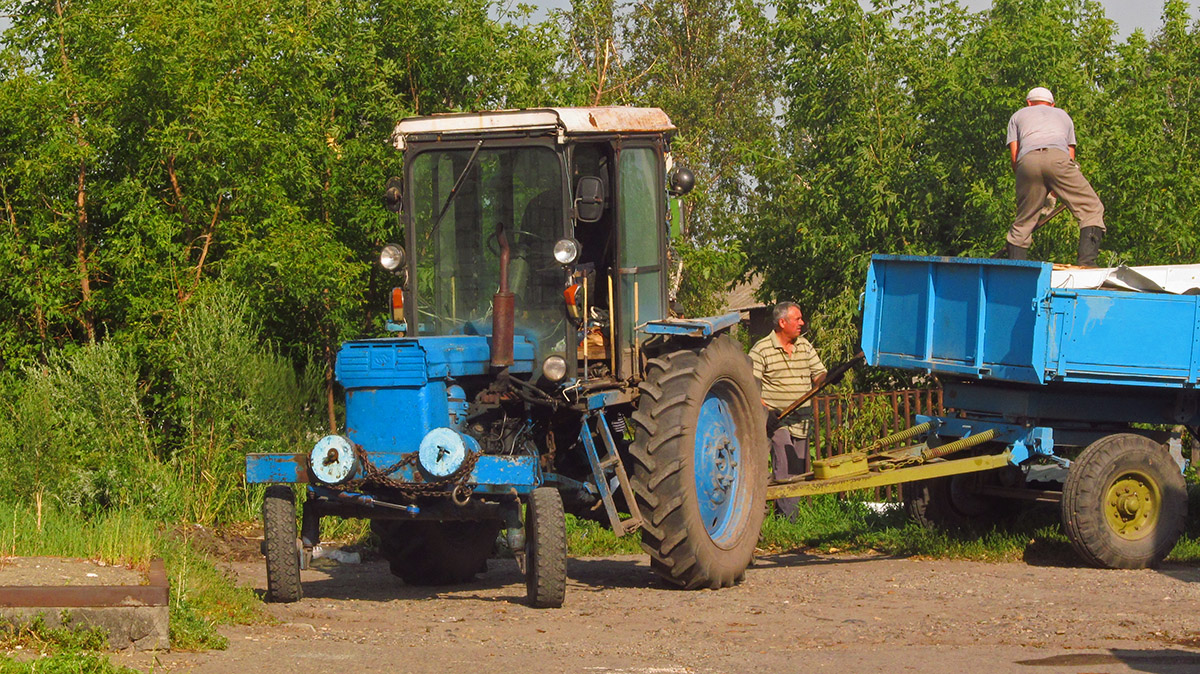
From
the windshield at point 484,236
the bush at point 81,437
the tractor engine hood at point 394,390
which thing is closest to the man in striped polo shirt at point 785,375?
the windshield at point 484,236

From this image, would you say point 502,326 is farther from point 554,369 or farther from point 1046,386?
point 1046,386

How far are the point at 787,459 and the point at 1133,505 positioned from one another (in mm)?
3022

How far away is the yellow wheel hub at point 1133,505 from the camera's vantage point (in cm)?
972

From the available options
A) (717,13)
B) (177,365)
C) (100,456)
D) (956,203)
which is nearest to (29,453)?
(100,456)

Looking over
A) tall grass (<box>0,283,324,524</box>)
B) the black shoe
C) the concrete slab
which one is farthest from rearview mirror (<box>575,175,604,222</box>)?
tall grass (<box>0,283,324,524</box>)

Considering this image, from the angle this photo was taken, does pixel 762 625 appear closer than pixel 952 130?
Yes

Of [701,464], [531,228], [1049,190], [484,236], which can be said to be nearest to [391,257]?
[484,236]

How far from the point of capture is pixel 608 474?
357 inches

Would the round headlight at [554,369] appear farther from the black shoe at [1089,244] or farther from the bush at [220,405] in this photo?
the bush at [220,405]

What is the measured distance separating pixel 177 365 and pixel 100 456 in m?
0.96

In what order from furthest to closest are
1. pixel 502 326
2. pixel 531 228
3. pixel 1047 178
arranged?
pixel 1047 178 < pixel 531 228 < pixel 502 326

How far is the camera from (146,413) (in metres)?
13.0

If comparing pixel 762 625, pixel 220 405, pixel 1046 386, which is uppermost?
pixel 1046 386

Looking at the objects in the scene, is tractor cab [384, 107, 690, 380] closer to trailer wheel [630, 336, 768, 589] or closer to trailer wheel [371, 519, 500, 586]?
trailer wheel [630, 336, 768, 589]
